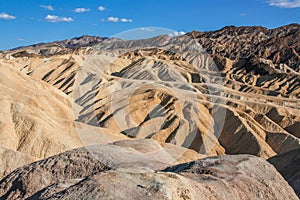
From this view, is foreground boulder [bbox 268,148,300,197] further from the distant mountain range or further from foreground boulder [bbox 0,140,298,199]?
foreground boulder [bbox 0,140,298,199]

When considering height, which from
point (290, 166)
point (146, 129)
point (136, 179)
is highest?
point (136, 179)

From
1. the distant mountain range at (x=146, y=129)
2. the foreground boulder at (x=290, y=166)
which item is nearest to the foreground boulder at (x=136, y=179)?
the distant mountain range at (x=146, y=129)

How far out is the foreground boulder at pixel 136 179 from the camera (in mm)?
9750

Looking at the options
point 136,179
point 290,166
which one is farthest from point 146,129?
point 136,179

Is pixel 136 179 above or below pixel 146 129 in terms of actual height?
above

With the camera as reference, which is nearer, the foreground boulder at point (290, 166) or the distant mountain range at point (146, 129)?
the distant mountain range at point (146, 129)

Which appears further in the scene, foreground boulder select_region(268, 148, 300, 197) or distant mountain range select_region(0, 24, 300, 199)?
foreground boulder select_region(268, 148, 300, 197)

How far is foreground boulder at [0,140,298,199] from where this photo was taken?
384 inches

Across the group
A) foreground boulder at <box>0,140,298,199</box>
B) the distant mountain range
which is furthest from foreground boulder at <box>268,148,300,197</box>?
foreground boulder at <box>0,140,298,199</box>

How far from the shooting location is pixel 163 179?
10219mm

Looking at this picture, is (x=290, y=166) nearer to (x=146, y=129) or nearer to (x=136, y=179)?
(x=146, y=129)

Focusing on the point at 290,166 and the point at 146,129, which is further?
the point at 146,129

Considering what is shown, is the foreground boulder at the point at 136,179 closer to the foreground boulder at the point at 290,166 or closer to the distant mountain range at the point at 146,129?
the distant mountain range at the point at 146,129

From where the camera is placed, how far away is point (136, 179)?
33.5ft
